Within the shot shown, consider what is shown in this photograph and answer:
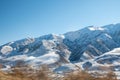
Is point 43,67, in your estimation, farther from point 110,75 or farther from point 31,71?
point 110,75

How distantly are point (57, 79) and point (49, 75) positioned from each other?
13.5 inches

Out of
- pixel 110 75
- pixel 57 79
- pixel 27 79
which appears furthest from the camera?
pixel 57 79

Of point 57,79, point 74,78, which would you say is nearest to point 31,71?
point 57,79

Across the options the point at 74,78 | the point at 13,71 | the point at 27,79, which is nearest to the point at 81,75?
the point at 74,78

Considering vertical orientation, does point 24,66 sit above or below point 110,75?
above

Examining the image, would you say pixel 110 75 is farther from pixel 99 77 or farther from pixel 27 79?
pixel 27 79

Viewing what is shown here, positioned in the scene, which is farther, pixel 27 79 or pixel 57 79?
pixel 57 79

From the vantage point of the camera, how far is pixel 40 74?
6.82 meters

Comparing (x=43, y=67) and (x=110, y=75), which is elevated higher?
(x=43, y=67)

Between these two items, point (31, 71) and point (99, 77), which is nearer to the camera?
point (99, 77)

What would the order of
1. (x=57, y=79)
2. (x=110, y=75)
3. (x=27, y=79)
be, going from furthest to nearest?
(x=57, y=79), (x=27, y=79), (x=110, y=75)

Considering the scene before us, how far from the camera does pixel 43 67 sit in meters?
7.22

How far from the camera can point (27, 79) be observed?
22.2ft

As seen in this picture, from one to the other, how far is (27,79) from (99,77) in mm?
1689
